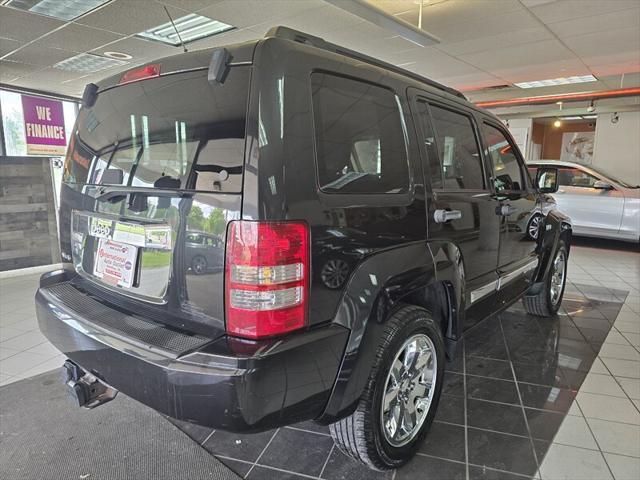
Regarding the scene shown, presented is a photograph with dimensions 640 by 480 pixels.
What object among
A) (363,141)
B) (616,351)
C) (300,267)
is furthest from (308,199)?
(616,351)

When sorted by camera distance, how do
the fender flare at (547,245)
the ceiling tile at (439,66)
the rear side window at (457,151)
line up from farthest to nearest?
the ceiling tile at (439,66) < the fender flare at (547,245) < the rear side window at (457,151)

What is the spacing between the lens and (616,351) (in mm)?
3088

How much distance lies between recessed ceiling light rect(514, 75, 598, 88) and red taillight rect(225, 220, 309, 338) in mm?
8354

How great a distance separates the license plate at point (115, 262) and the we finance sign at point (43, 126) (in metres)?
6.54

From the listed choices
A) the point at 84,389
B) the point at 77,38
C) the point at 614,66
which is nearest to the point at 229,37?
the point at 77,38

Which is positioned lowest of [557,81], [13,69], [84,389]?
[84,389]

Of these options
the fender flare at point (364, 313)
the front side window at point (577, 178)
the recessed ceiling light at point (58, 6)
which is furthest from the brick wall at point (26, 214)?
the front side window at point (577, 178)

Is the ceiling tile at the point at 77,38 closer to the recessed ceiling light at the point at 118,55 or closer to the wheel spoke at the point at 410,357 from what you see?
the recessed ceiling light at the point at 118,55

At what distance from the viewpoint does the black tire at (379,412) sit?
1.58 m

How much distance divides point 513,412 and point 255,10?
4096 millimetres

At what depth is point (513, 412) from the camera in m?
2.27

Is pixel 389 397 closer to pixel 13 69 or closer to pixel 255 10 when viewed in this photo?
pixel 255 10

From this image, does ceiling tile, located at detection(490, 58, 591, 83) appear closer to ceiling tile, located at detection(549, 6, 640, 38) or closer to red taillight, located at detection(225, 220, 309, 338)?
ceiling tile, located at detection(549, 6, 640, 38)

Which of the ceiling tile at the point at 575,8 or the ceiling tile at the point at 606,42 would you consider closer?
the ceiling tile at the point at 575,8
